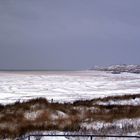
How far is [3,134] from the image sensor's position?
1145cm

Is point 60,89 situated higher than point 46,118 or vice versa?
point 46,118

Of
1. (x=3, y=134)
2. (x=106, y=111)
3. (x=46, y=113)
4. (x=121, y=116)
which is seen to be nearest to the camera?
(x=3, y=134)

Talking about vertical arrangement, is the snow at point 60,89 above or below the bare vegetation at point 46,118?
below

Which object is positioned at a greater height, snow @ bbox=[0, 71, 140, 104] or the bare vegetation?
the bare vegetation

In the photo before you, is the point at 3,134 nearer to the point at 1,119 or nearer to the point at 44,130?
the point at 44,130

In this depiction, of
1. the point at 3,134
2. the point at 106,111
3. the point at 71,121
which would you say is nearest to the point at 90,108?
the point at 106,111

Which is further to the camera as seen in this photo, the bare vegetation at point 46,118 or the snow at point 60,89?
the snow at point 60,89

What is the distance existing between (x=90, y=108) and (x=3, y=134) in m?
8.35

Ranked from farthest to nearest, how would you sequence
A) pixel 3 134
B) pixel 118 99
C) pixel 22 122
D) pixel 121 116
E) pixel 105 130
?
pixel 118 99 → pixel 121 116 → pixel 22 122 → pixel 105 130 → pixel 3 134

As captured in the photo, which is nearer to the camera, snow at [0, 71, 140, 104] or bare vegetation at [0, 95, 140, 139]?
bare vegetation at [0, 95, 140, 139]

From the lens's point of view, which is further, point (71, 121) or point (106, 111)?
point (106, 111)

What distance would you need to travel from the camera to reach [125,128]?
40.8 feet

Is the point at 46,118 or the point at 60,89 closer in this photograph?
the point at 46,118

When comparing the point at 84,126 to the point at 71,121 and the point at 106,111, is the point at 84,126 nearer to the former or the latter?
the point at 71,121
